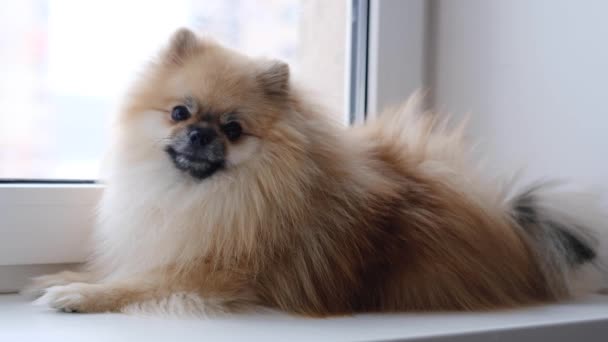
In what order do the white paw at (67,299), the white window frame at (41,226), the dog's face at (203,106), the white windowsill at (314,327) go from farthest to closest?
1. the white window frame at (41,226)
2. the dog's face at (203,106)
3. the white paw at (67,299)
4. the white windowsill at (314,327)

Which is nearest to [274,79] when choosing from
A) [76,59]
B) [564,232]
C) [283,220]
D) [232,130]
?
[232,130]

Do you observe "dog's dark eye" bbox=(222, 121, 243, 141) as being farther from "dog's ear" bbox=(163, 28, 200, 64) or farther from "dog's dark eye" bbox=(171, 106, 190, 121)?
"dog's ear" bbox=(163, 28, 200, 64)

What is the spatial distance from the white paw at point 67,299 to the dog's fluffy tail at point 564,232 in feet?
2.39

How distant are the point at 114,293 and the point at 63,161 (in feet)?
1.37

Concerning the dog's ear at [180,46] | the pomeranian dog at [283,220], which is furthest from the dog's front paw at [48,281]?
the dog's ear at [180,46]

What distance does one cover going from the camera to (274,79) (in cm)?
118

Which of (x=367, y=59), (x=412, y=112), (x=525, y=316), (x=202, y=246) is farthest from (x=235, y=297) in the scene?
(x=367, y=59)

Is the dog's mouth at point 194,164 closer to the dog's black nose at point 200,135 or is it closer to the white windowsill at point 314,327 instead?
the dog's black nose at point 200,135

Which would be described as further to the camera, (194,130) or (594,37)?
(594,37)

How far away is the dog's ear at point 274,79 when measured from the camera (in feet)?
3.86

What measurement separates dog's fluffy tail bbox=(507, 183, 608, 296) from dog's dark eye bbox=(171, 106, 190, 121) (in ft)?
1.92

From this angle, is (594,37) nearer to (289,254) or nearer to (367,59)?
(367,59)

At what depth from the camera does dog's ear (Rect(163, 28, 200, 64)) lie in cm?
121

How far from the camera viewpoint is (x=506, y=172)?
129cm
